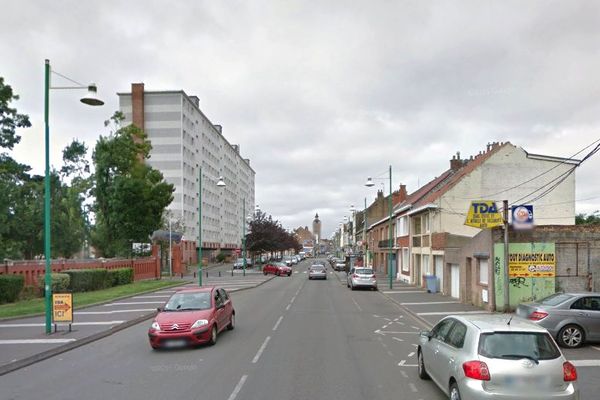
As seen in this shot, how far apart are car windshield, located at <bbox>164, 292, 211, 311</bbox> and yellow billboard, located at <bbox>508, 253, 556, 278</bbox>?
11914 millimetres

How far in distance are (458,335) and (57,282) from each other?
26466 mm

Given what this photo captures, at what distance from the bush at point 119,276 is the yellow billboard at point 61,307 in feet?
71.0

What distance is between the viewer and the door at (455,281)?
25878 mm

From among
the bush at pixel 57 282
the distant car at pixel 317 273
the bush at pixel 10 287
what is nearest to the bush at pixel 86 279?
the bush at pixel 57 282

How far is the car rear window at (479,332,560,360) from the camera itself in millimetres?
6355

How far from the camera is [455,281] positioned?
26.6 meters

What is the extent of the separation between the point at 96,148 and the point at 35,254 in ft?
93.1

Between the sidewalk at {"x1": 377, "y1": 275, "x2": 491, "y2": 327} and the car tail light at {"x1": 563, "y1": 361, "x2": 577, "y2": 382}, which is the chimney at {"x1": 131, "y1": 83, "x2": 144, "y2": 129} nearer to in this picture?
the sidewalk at {"x1": 377, "y1": 275, "x2": 491, "y2": 327}

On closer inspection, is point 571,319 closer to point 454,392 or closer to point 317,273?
point 454,392

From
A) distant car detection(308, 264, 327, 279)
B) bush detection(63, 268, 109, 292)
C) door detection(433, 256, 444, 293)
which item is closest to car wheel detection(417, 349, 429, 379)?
door detection(433, 256, 444, 293)

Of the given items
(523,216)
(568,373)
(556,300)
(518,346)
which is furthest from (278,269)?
(568,373)

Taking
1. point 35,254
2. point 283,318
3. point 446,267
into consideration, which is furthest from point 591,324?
point 35,254

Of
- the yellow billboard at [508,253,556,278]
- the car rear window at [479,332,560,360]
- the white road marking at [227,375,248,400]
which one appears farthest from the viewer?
the yellow billboard at [508,253,556,278]

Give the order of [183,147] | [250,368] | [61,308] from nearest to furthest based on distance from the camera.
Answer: [250,368], [61,308], [183,147]
